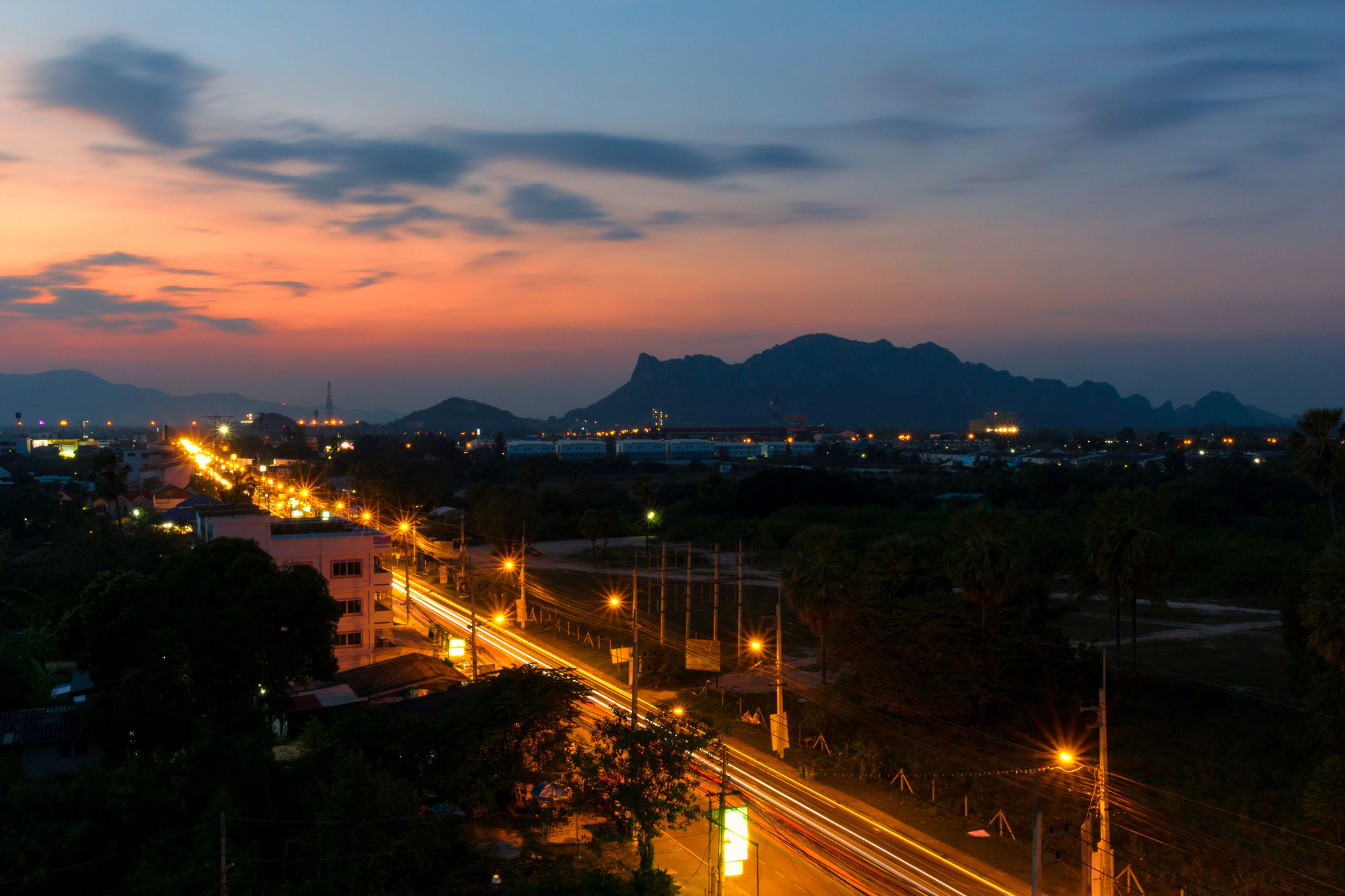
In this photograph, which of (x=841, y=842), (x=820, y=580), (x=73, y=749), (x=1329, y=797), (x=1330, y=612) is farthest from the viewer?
(x=820, y=580)

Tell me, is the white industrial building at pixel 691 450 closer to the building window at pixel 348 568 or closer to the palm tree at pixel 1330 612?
the building window at pixel 348 568

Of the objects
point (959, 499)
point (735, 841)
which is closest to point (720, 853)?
point (735, 841)

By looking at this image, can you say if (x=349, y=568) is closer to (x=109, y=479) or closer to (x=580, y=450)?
(x=109, y=479)

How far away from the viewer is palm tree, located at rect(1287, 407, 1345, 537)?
33406 mm

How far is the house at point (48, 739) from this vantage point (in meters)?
23.3

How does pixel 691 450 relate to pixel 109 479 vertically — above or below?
below

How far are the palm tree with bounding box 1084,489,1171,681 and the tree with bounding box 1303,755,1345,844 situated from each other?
10484 mm

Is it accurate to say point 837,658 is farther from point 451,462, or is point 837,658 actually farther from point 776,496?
point 451,462

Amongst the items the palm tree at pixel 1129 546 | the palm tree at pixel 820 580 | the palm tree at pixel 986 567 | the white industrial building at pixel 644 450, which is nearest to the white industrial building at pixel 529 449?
the white industrial building at pixel 644 450

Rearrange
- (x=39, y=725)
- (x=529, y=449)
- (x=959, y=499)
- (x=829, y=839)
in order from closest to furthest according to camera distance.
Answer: (x=829, y=839) < (x=39, y=725) < (x=959, y=499) < (x=529, y=449)

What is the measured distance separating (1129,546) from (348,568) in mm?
30874

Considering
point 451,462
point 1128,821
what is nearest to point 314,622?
point 1128,821

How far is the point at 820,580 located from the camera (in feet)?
98.7

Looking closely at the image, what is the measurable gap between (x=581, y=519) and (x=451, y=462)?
79201 millimetres
